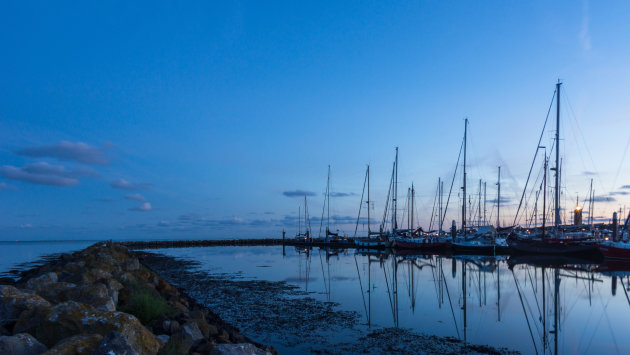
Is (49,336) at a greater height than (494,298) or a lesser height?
greater

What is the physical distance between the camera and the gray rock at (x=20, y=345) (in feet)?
19.4

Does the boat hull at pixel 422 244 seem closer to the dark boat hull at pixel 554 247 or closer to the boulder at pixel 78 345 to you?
the dark boat hull at pixel 554 247

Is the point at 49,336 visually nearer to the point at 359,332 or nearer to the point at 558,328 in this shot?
the point at 359,332

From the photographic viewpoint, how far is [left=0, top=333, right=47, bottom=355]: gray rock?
591 centimetres

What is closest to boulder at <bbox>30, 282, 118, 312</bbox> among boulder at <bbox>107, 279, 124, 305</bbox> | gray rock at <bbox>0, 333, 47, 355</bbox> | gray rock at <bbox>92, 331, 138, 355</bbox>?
boulder at <bbox>107, 279, 124, 305</bbox>

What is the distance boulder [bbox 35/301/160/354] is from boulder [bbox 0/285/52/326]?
1.19 meters

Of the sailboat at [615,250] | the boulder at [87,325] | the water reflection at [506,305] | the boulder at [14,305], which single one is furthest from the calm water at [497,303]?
the boulder at [14,305]

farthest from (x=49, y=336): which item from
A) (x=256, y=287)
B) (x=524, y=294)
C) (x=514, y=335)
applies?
(x=524, y=294)

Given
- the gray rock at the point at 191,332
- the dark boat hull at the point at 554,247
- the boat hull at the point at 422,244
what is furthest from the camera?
the boat hull at the point at 422,244

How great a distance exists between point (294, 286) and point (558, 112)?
37.3 meters

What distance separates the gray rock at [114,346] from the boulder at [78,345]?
12.5 inches

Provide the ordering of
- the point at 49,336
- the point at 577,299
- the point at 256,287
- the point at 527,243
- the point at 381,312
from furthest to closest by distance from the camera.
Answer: the point at 527,243
the point at 256,287
the point at 577,299
the point at 381,312
the point at 49,336

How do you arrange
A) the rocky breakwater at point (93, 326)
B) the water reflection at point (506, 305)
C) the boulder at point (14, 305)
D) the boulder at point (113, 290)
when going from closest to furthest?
the rocky breakwater at point (93, 326) → the boulder at point (14, 305) → the boulder at point (113, 290) → the water reflection at point (506, 305)

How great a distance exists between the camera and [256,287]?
25.8m
